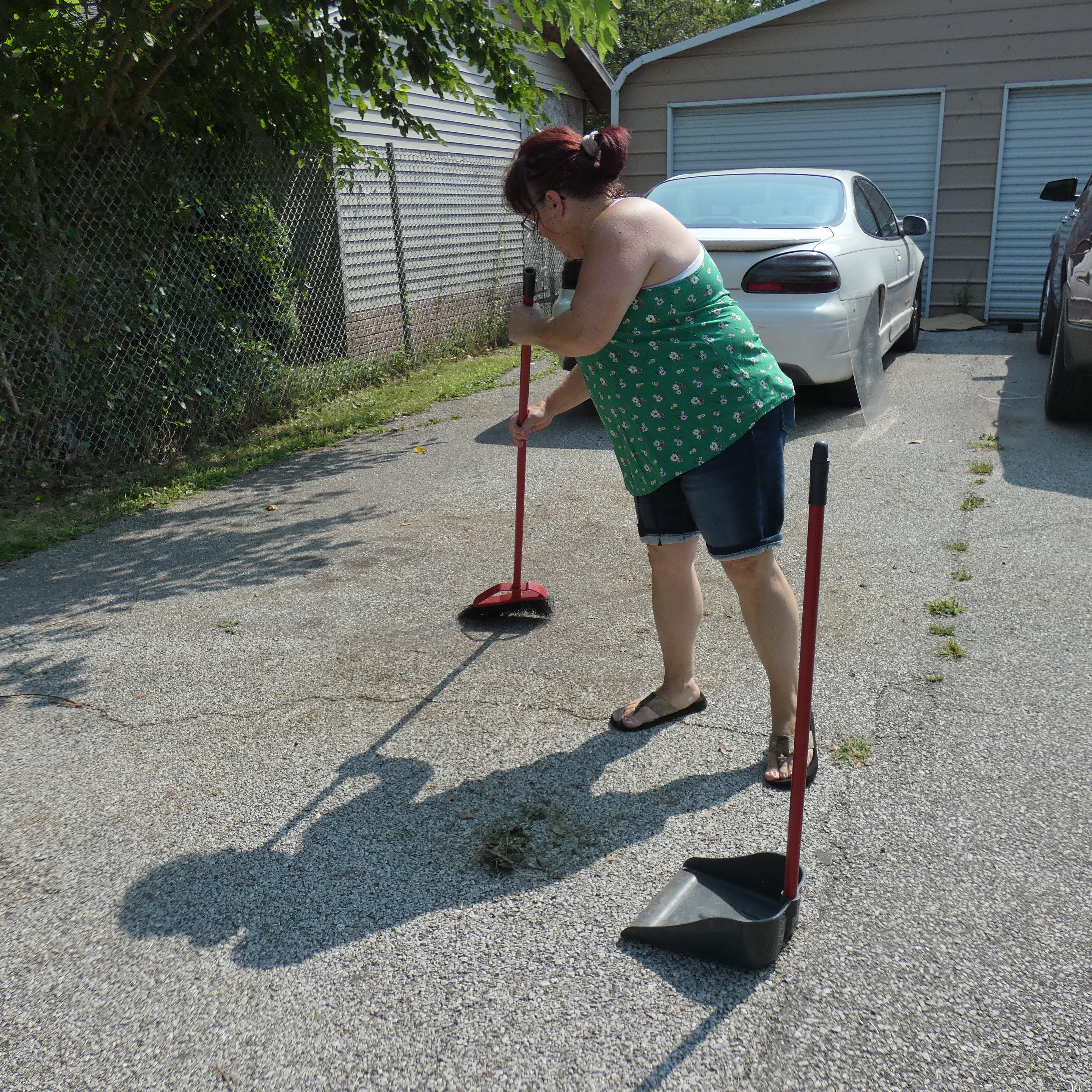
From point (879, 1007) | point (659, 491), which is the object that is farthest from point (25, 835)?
point (879, 1007)

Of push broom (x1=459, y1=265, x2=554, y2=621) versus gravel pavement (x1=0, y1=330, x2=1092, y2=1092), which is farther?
push broom (x1=459, y1=265, x2=554, y2=621)

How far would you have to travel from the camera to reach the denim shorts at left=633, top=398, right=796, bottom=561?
261 centimetres

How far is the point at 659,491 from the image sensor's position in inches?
112

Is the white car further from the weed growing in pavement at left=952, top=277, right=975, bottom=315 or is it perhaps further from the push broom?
the weed growing in pavement at left=952, top=277, right=975, bottom=315

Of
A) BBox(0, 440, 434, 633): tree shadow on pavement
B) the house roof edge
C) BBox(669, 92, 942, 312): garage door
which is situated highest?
the house roof edge

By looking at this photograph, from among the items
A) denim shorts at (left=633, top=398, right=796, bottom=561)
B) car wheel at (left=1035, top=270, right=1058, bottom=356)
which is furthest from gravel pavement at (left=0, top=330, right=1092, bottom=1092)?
car wheel at (left=1035, top=270, right=1058, bottom=356)

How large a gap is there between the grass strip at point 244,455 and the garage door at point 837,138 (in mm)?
4776

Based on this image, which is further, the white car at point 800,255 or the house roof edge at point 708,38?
the house roof edge at point 708,38

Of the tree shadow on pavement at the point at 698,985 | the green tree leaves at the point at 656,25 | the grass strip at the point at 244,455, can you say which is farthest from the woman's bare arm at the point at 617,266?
the green tree leaves at the point at 656,25

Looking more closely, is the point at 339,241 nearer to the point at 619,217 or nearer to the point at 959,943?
the point at 619,217

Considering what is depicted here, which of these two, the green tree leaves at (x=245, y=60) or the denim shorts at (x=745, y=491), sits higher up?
the green tree leaves at (x=245, y=60)

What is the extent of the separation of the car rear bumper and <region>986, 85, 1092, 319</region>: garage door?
7248 mm

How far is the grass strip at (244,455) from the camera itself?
5.47 m

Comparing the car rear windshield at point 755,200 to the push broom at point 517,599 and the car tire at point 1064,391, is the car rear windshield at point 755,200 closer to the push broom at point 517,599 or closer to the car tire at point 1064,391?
the car tire at point 1064,391
